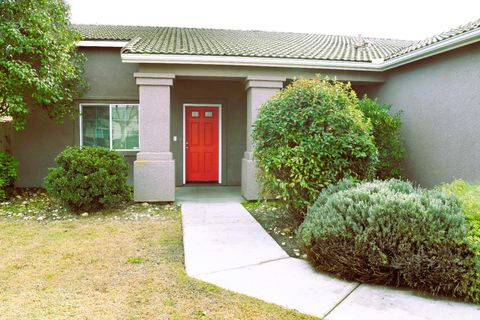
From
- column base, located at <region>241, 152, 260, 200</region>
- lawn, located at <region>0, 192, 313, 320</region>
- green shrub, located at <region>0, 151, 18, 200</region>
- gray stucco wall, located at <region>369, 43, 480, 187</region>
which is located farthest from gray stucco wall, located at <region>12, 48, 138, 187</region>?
gray stucco wall, located at <region>369, 43, 480, 187</region>

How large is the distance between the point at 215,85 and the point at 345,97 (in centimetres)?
573

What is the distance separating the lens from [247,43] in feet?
38.9

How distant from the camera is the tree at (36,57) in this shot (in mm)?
8492

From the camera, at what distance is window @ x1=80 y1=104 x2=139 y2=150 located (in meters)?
11.0

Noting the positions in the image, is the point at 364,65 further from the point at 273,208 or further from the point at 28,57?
the point at 28,57

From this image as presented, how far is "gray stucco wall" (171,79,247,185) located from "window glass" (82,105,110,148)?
189 cm

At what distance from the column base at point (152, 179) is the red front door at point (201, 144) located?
2.78 metres

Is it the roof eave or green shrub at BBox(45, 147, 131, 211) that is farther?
the roof eave

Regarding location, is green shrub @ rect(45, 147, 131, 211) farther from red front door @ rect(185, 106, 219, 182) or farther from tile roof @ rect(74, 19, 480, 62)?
red front door @ rect(185, 106, 219, 182)

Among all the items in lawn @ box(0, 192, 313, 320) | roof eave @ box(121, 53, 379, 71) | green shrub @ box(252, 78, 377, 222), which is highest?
roof eave @ box(121, 53, 379, 71)

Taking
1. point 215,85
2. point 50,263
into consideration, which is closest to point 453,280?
point 50,263

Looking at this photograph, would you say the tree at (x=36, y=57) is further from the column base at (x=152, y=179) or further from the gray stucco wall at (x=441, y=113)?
the gray stucco wall at (x=441, y=113)

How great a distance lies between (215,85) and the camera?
38.2 feet

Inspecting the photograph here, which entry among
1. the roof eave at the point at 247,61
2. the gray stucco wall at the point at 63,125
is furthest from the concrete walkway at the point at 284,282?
the gray stucco wall at the point at 63,125
